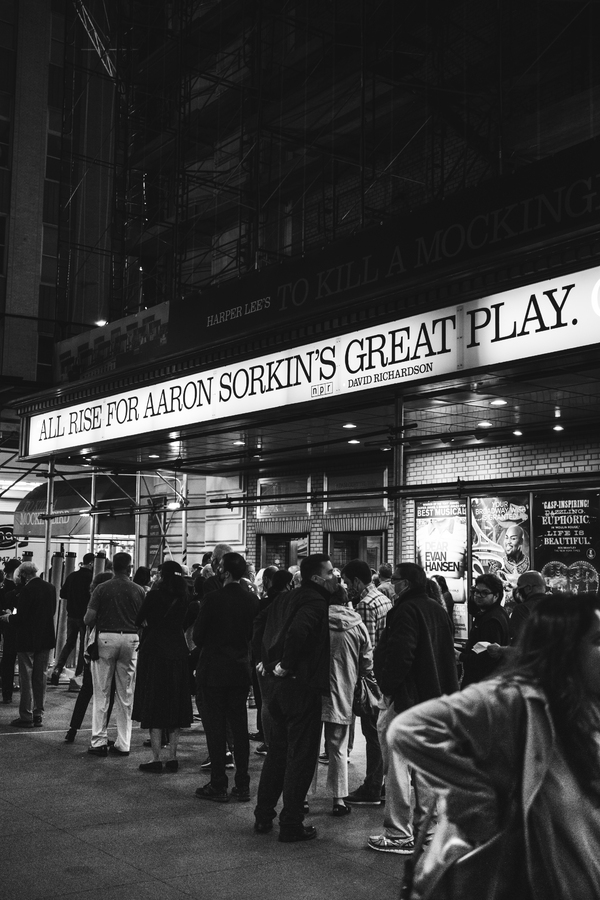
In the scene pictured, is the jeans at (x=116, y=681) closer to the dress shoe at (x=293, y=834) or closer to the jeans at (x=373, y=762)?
the jeans at (x=373, y=762)

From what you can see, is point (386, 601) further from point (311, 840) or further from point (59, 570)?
point (59, 570)

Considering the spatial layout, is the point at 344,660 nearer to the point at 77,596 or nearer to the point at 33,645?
the point at 33,645

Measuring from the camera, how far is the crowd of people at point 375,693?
238 cm

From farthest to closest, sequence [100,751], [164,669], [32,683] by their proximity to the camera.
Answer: [32,683], [100,751], [164,669]

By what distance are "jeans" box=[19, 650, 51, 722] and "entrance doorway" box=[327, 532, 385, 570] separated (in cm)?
749

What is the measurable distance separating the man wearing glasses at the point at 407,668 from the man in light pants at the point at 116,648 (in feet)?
12.6

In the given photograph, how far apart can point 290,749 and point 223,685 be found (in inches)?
43.5

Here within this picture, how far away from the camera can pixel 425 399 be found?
10234 mm

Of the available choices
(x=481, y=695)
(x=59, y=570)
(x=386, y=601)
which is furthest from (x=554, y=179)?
(x=59, y=570)

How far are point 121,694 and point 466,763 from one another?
25.9ft

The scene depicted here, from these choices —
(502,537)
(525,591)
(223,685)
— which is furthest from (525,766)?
(502,537)

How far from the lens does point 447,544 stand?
15.9 metres

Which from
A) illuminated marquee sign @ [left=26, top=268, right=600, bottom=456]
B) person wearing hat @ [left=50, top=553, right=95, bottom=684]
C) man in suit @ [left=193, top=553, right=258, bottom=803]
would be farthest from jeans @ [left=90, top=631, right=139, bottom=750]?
person wearing hat @ [left=50, top=553, right=95, bottom=684]

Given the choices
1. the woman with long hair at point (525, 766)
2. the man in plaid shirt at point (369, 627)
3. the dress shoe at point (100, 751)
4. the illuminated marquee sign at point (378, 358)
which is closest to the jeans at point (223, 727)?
the man in plaid shirt at point (369, 627)
